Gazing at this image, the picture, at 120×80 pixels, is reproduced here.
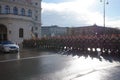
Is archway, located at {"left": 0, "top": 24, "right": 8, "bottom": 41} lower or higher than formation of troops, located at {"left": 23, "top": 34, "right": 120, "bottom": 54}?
higher

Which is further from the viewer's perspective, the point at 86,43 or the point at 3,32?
the point at 3,32

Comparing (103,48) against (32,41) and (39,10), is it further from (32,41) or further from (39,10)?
(39,10)

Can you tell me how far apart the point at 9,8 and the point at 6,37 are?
1183 centimetres

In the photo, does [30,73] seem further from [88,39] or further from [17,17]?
[17,17]

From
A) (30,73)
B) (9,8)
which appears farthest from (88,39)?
(9,8)

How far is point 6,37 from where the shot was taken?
47500 millimetres

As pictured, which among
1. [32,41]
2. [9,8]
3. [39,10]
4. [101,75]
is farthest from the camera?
[39,10]

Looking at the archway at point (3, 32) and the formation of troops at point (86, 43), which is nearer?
the formation of troops at point (86, 43)

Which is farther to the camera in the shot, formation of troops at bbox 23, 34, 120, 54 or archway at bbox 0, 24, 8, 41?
archway at bbox 0, 24, 8, 41

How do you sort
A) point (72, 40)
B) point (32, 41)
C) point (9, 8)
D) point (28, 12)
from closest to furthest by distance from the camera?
point (72, 40), point (32, 41), point (9, 8), point (28, 12)

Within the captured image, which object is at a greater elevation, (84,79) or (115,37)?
(115,37)

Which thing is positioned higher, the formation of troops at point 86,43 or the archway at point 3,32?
the archway at point 3,32

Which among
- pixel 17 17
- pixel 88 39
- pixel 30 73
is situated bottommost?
pixel 30 73

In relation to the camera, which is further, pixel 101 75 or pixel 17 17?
pixel 17 17
